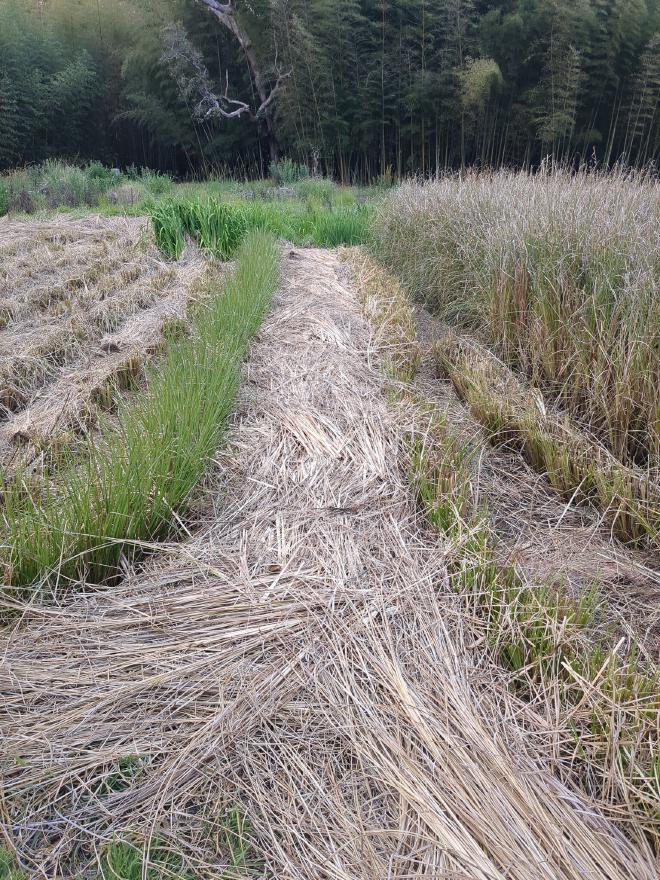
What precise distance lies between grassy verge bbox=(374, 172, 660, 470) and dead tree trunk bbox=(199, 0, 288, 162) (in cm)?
1170

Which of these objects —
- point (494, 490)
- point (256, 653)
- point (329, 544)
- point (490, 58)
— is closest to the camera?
point (256, 653)

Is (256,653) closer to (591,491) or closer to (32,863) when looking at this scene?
(32,863)

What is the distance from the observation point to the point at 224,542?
169 cm

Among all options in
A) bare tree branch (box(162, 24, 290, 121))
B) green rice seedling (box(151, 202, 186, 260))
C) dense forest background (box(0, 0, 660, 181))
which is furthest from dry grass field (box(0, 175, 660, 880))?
bare tree branch (box(162, 24, 290, 121))

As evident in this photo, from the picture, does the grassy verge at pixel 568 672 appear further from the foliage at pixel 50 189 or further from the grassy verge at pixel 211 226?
the foliage at pixel 50 189

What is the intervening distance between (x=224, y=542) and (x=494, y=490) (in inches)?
37.0

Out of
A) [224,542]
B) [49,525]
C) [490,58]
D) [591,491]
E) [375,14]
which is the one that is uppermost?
[375,14]

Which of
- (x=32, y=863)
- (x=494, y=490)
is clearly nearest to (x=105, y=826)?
(x=32, y=863)

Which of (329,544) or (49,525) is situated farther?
(329,544)

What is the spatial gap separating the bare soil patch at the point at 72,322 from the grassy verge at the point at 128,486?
299 mm

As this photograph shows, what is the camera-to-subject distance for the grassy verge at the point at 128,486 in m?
1.43

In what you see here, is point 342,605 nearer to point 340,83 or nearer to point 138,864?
point 138,864

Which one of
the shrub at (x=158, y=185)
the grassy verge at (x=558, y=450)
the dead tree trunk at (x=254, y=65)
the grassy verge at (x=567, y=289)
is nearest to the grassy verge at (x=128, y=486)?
the grassy verge at (x=558, y=450)

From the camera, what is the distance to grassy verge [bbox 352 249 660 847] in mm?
1015
